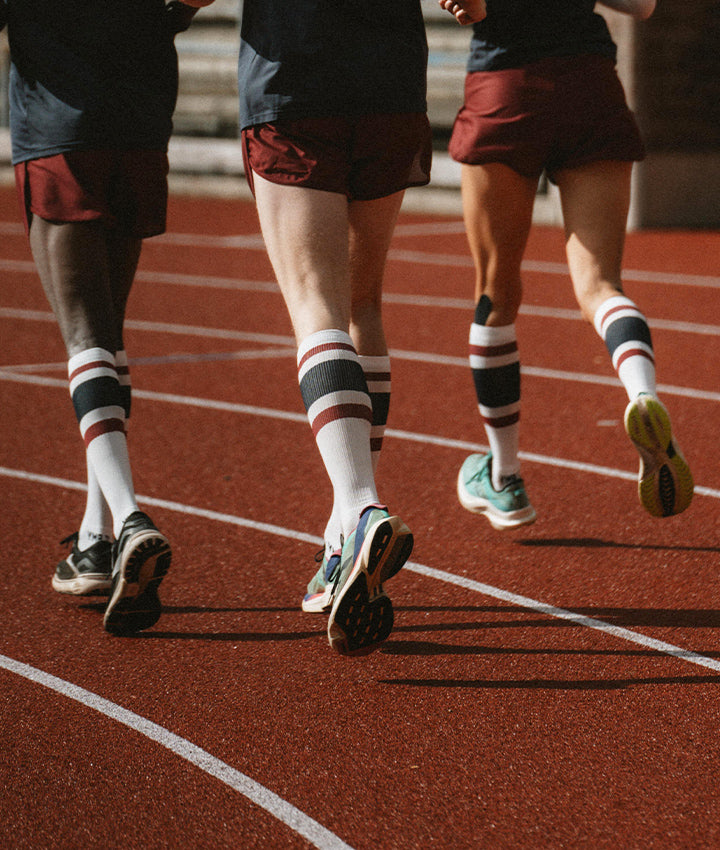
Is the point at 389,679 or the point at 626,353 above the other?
the point at 626,353

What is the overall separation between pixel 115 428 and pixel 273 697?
2.76 ft

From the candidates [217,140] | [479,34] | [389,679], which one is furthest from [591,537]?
[217,140]

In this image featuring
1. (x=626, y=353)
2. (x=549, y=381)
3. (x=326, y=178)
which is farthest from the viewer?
(x=549, y=381)

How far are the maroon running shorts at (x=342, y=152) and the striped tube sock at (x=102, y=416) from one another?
0.64 metres

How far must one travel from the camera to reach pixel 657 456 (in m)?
3.28

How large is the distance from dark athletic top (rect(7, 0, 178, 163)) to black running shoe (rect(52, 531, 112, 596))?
3.49ft

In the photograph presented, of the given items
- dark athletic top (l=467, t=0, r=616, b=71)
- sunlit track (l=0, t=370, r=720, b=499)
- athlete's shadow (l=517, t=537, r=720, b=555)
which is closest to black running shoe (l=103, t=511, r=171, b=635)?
athlete's shadow (l=517, t=537, r=720, b=555)

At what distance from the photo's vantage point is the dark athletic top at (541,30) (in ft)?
11.9

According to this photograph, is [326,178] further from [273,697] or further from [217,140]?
[217,140]

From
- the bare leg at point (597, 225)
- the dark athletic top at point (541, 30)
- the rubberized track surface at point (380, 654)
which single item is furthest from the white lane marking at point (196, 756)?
the dark athletic top at point (541, 30)

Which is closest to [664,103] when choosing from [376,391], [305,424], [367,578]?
[305,424]

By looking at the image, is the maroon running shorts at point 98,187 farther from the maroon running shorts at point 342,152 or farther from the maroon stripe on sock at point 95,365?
the maroon running shorts at point 342,152

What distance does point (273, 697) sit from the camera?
9.25 ft

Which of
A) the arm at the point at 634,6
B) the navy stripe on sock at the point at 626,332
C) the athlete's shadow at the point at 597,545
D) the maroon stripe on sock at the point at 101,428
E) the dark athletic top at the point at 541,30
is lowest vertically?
the athlete's shadow at the point at 597,545
